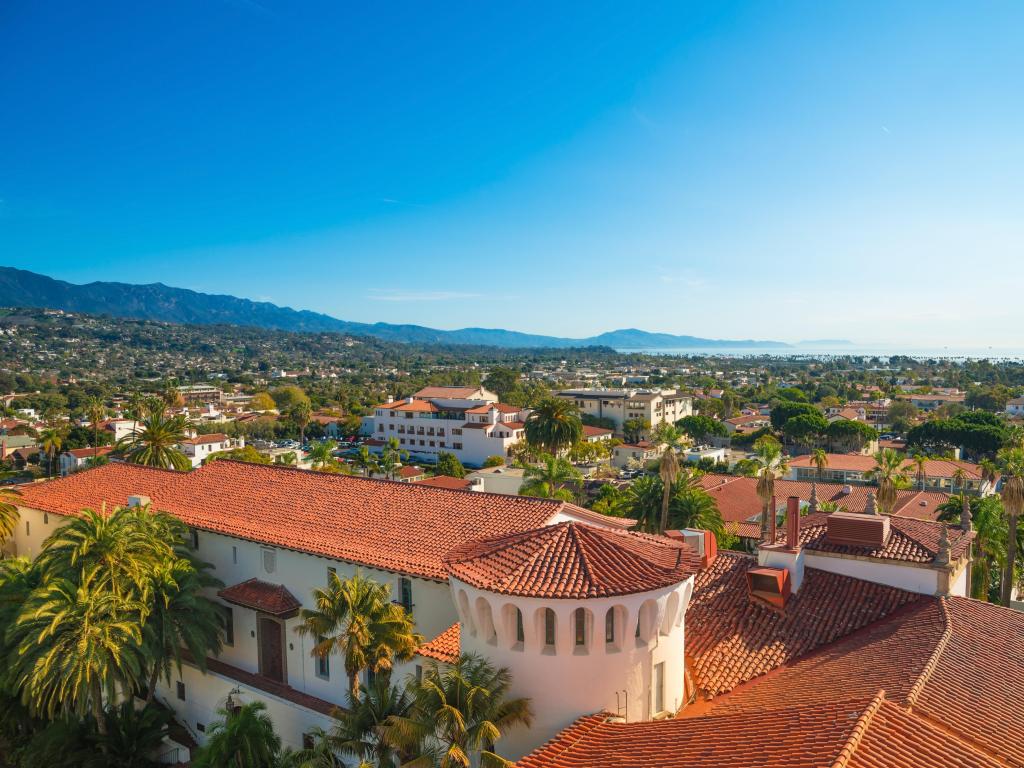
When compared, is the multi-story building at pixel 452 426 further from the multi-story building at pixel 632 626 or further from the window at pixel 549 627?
the window at pixel 549 627

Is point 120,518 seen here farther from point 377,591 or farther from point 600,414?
point 600,414

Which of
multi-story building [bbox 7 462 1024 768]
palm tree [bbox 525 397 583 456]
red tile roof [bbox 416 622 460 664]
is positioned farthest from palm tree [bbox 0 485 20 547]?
palm tree [bbox 525 397 583 456]

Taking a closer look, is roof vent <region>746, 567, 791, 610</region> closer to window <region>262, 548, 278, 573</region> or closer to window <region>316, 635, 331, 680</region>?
window <region>316, 635, 331, 680</region>

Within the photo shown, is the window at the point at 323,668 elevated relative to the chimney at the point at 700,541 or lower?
lower

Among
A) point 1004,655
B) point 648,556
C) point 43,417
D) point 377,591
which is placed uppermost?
point 648,556

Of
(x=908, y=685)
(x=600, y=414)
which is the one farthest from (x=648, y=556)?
(x=600, y=414)

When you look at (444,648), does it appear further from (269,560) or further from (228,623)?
(228,623)

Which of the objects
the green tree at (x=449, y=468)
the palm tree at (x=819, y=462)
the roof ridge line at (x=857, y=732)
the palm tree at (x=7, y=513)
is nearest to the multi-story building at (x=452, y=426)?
the green tree at (x=449, y=468)
